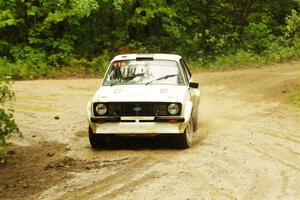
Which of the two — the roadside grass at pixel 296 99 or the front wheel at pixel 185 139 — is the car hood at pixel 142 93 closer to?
the front wheel at pixel 185 139

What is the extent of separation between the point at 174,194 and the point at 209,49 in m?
19.6

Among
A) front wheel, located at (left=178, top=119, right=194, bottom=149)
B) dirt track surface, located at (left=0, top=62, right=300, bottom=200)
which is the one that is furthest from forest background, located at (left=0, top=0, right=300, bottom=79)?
front wheel, located at (left=178, top=119, right=194, bottom=149)

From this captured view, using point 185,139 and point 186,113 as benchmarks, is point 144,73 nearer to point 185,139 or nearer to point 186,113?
point 186,113

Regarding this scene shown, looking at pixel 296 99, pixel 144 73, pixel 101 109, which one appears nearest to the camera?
pixel 101 109

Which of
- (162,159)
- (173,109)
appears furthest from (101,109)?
(162,159)

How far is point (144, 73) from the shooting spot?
1227cm

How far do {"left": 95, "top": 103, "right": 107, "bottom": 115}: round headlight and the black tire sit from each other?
1.24ft

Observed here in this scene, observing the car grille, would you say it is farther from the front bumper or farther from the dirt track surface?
the dirt track surface

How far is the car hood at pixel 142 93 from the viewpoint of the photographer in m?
11.1

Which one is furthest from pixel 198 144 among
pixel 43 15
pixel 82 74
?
pixel 43 15

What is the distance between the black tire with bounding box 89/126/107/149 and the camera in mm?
11398

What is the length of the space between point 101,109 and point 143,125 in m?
0.78

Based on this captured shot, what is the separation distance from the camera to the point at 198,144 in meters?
11.9

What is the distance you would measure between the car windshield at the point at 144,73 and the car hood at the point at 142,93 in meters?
0.28
